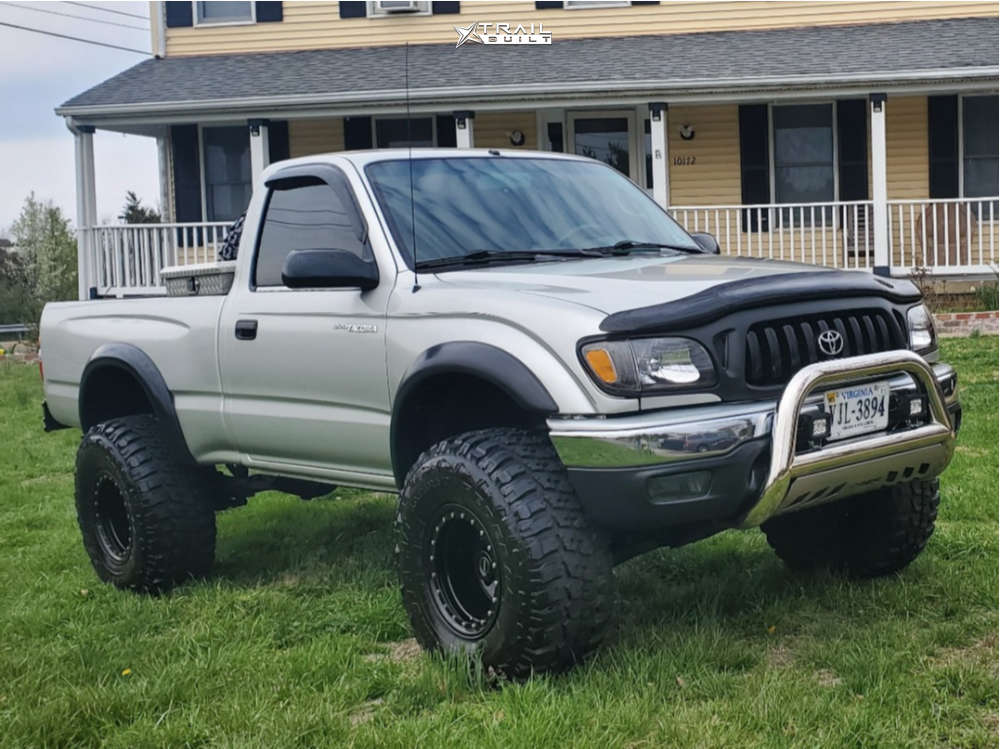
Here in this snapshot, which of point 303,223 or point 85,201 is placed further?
point 85,201

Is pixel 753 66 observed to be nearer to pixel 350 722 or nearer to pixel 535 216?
pixel 535 216

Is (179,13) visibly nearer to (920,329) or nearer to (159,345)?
(159,345)

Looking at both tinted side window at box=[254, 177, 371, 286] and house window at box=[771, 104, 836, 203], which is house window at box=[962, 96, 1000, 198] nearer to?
house window at box=[771, 104, 836, 203]

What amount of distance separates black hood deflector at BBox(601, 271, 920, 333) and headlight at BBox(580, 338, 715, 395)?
50 millimetres

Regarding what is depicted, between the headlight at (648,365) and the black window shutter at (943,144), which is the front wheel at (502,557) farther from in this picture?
the black window shutter at (943,144)

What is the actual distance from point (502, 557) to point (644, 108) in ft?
50.0

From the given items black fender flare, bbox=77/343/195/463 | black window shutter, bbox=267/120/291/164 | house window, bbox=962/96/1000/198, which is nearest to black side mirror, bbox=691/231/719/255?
→ black fender flare, bbox=77/343/195/463

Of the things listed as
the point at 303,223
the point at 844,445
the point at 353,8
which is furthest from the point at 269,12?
the point at 844,445

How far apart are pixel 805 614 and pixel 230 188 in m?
16.1

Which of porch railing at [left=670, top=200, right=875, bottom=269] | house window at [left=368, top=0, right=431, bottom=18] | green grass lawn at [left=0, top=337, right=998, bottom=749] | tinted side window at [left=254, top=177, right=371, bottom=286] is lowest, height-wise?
green grass lawn at [left=0, top=337, right=998, bottom=749]

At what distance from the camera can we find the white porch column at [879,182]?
1652cm

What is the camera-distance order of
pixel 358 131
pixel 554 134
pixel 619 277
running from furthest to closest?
pixel 358 131, pixel 554 134, pixel 619 277

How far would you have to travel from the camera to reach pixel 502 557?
382 centimetres

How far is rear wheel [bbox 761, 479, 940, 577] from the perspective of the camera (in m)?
4.82
